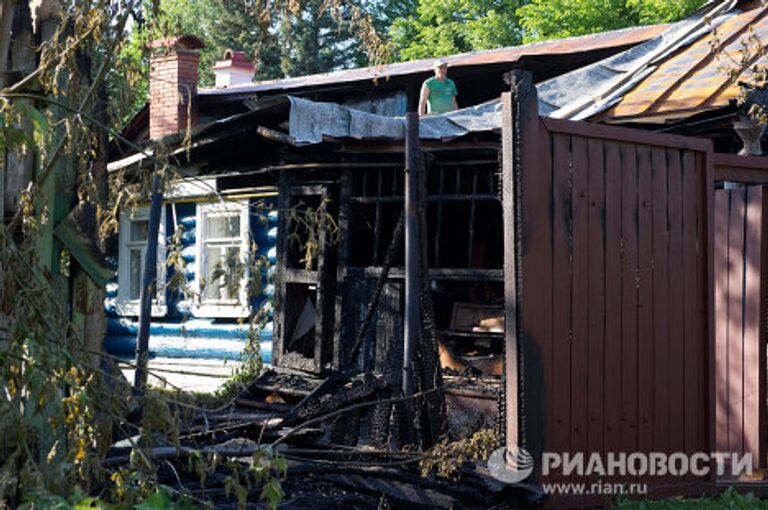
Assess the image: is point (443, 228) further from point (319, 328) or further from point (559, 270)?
point (559, 270)

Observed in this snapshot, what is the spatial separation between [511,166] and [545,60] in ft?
34.9

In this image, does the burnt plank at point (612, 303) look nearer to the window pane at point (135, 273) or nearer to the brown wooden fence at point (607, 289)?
the brown wooden fence at point (607, 289)

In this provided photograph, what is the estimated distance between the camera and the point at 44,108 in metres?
4.70

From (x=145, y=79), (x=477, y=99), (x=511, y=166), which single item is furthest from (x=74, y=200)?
(x=477, y=99)

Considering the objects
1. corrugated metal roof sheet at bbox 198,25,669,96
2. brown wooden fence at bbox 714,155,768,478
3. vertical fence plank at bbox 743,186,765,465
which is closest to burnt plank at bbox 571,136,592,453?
brown wooden fence at bbox 714,155,768,478

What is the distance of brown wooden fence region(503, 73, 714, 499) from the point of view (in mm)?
5582

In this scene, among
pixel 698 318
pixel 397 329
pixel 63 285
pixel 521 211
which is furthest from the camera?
pixel 397 329

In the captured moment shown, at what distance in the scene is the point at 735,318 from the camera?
7.03m

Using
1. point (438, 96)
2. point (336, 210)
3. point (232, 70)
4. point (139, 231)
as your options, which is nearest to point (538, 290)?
point (336, 210)

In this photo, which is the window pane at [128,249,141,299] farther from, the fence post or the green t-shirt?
the fence post

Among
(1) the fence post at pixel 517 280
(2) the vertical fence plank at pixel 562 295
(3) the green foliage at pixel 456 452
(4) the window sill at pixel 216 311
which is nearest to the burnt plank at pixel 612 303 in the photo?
(2) the vertical fence plank at pixel 562 295

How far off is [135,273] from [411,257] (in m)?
10.4

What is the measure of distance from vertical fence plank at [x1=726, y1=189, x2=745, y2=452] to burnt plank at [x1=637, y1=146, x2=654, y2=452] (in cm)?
101

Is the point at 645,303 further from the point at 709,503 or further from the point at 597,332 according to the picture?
the point at 709,503
